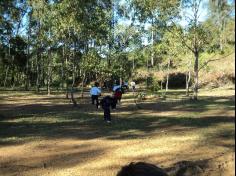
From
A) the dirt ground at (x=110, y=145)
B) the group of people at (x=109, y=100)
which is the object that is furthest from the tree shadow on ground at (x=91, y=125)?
the group of people at (x=109, y=100)

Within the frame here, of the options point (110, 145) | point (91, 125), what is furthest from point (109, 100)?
point (110, 145)

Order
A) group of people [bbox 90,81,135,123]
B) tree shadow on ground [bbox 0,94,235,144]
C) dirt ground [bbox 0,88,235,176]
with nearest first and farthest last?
dirt ground [bbox 0,88,235,176]
tree shadow on ground [bbox 0,94,235,144]
group of people [bbox 90,81,135,123]

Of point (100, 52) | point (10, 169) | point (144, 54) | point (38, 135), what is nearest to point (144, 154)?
point (10, 169)

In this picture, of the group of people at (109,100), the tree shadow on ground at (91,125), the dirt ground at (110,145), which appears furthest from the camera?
the group of people at (109,100)

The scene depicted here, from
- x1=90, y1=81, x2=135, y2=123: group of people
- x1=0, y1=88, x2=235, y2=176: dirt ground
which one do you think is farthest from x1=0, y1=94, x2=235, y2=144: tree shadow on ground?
x1=90, y1=81, x2=135, y2=123: group of people

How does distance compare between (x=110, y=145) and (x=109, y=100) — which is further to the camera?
(x=109, y=100)

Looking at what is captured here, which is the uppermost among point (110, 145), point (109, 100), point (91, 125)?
point (109, 100)

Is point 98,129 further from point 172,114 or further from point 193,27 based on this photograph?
point 193,27

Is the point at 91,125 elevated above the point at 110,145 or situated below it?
above

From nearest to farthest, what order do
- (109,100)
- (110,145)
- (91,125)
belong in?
(110,145) → (91,125) → (109,100)

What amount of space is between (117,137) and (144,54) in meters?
33.6

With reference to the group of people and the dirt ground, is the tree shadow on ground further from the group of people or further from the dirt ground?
the group of people

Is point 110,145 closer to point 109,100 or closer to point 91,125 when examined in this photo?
point 91,125

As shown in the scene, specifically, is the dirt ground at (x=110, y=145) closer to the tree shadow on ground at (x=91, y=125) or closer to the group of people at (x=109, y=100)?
the tree shadow on ground at (x=91, y=125)
